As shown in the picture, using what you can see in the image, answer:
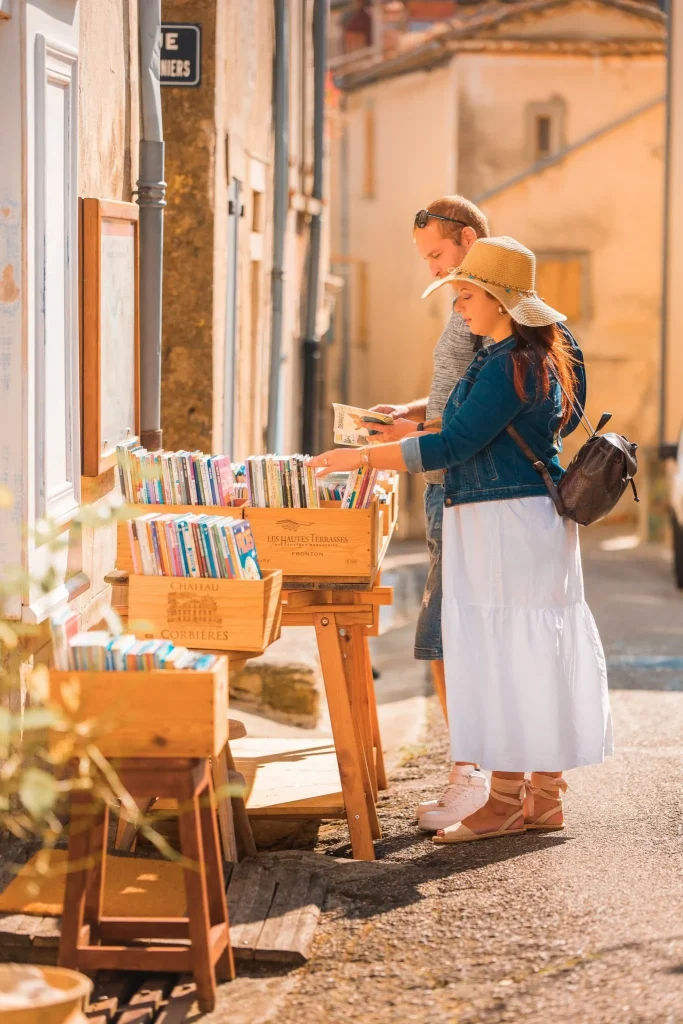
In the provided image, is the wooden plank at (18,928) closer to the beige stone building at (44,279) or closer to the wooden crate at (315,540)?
the beige stone building at (44,279)

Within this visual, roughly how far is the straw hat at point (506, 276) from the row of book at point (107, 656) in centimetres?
161

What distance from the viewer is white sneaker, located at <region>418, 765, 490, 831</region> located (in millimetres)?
5297

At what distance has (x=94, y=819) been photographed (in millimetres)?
3779

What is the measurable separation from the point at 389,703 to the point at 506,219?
1956 centimetres

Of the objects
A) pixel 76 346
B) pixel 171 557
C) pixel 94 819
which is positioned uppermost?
pixel 76 346

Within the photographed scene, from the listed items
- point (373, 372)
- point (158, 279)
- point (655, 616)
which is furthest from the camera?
point (373, 372)

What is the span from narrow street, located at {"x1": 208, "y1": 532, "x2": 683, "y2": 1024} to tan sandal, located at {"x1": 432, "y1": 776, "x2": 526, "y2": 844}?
0.06 metres

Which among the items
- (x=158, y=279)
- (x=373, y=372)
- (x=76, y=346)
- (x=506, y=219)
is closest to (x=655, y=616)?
(x=158, y=279)

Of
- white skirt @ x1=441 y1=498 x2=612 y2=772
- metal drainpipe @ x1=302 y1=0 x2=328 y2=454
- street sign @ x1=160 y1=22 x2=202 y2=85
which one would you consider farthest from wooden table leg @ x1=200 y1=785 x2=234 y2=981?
metal drainpipe @ x1=302 y1=0 x2=328 y2=454

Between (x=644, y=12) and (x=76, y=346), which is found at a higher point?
(x=644, y=12)

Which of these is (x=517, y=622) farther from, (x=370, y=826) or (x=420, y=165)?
(x=420, y=165)

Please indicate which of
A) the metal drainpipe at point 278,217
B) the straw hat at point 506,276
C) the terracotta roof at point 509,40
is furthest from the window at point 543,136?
the straw hat at point 506,276

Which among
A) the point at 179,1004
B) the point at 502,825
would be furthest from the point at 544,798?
the point at 179,1004

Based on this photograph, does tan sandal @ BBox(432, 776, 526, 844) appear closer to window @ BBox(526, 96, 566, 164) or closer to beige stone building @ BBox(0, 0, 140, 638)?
beige stone building @ BBox(0, 0, 140, 638)
